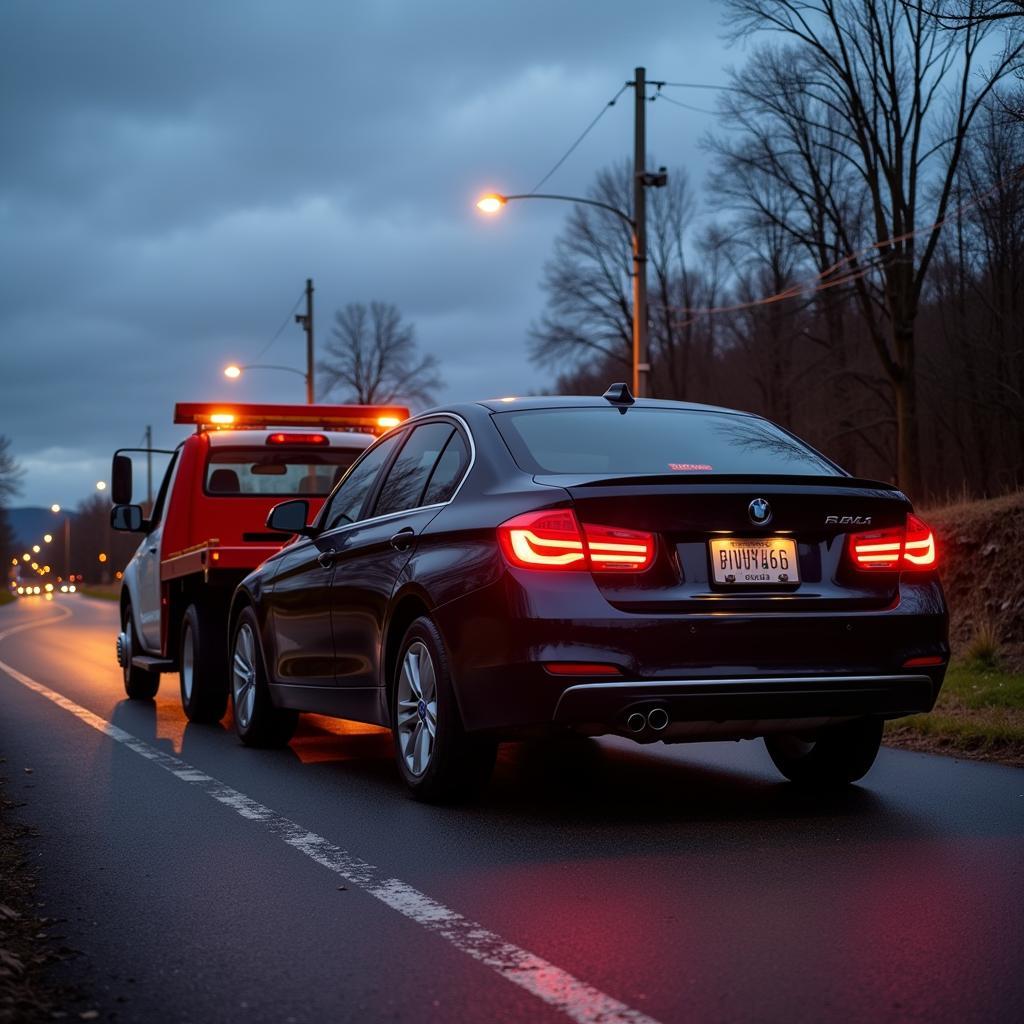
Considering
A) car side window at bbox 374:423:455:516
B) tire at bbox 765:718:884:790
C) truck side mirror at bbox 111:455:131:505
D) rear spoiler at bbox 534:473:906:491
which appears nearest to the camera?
rear spoiler at bbox 534:473:906:491

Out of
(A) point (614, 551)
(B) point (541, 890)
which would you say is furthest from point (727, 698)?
(B) point (541, 890)

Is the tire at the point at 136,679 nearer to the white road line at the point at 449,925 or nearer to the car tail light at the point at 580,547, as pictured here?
the white road line at the point at 449,925

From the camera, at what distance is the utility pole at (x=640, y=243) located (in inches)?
871

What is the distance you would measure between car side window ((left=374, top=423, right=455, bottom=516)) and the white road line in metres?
1.57

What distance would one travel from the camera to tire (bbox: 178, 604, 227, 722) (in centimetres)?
1141

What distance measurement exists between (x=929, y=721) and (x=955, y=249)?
19482mm

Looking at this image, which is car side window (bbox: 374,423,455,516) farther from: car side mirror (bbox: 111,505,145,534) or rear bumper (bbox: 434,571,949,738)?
car side mirror (bbox: 111,505,145,534)

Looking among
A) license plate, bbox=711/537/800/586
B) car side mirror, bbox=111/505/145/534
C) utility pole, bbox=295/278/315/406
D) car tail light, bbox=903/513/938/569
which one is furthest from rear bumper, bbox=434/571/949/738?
utility pole, bbox=295/278/315/406

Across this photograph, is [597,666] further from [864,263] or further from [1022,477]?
[864,263]

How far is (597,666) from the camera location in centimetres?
625

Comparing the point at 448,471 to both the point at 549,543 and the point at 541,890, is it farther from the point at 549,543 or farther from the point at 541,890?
the point at 541,890

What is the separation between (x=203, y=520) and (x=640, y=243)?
11.1 m

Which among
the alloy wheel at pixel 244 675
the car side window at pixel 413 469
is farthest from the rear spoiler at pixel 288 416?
the car side window at pixel 413 469

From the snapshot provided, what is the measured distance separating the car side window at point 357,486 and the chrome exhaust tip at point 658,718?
263 centimetres
